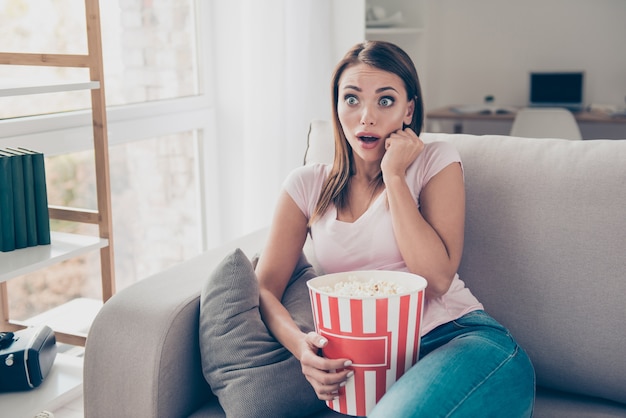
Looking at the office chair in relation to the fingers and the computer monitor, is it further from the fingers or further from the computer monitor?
the fingers

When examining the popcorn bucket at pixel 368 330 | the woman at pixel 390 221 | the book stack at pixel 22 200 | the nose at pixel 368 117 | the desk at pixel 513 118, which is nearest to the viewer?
the popcorn bucket at pixel 368 330

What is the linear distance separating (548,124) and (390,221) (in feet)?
8.69

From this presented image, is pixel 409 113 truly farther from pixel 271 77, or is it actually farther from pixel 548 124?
pixel 548 124

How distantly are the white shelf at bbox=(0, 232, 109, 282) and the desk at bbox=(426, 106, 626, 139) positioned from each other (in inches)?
115

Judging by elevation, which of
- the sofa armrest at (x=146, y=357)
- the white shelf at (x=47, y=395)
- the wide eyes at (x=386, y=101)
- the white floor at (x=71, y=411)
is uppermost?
the wide eyes at (x=386, y=101)

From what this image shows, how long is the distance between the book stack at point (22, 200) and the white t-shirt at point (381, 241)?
65cm

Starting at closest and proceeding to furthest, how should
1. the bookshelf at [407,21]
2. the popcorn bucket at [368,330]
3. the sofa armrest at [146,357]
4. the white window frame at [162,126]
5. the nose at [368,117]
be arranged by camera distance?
the popcorn bucket at [368,330]
the sofa armrest at [146,357]
the nose at [368,117]
the white window frame at [162,126]
the bookshelf at [407,21]

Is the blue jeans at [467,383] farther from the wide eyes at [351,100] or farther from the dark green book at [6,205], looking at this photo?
the dark green book at [6,205]

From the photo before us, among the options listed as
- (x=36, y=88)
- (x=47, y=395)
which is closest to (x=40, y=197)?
(x=36, y=88)

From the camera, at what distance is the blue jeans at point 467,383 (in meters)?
1.14

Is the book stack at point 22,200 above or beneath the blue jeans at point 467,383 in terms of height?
above

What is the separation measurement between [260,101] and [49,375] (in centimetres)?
149

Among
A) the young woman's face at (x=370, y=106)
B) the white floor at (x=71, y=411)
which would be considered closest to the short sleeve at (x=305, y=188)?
the young woman's face at (x=370, y=106)

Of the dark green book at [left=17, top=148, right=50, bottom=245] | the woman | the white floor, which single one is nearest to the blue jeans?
the woman
